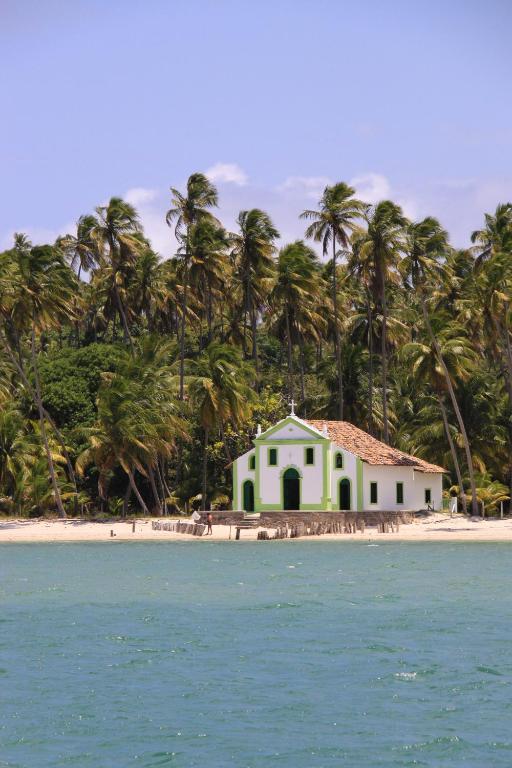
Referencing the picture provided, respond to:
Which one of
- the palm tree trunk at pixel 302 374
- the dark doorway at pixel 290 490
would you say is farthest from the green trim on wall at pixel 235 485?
the palm tree trunk at pixel 302 374

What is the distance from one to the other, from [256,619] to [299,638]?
3.95 meters

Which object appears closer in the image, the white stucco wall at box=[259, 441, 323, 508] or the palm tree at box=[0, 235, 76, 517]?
the white stucco wall at box=[259, 441, 323, 508]

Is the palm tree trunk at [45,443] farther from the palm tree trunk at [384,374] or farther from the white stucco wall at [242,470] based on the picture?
the palm tree trunk at [384,374]

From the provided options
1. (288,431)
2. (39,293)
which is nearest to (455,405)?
(288,431)

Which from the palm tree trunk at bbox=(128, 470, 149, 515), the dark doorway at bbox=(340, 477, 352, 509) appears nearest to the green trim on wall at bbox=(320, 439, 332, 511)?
the dark doorway at bbox=(340, 477, 352, 509)

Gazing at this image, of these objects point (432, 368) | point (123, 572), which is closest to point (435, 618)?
point (123, 572)

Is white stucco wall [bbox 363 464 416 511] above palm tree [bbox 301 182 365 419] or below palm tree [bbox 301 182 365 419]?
below

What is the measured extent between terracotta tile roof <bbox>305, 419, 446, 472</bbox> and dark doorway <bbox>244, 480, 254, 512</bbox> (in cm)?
501

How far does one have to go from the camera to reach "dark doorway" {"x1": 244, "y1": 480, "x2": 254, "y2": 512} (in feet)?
245

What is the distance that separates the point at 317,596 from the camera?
135 feet

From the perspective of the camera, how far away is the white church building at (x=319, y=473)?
73.0 meters

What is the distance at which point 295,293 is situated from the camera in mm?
83438

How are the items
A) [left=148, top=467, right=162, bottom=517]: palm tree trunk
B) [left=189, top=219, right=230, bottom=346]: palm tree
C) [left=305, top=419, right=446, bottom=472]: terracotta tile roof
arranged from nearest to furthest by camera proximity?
[left=305, top=419, right=446, bottom=472]: terracotta tile roof, [left=148, top=467, right=162, bottom=517]: palm tree trunk, [left=189, top=219, right=230, bottom=346]: palm tree

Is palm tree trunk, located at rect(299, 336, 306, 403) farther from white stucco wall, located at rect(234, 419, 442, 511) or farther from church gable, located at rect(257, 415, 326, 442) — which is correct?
white stucco wall, located at rect(234, 419, 442, 511)
